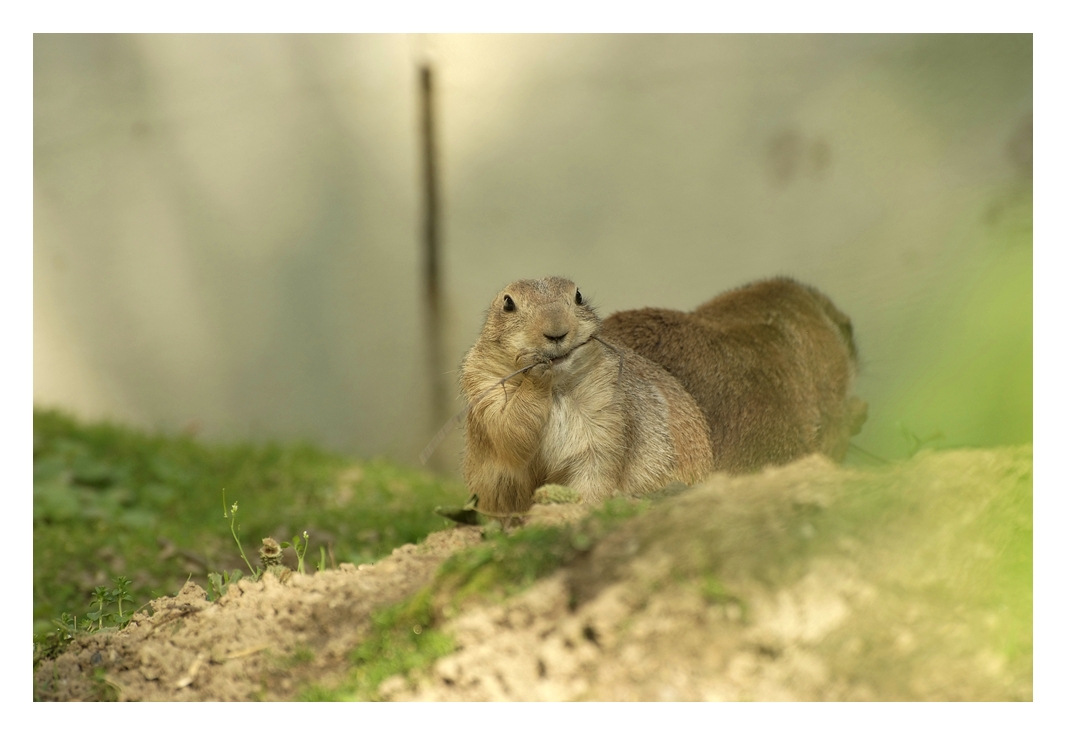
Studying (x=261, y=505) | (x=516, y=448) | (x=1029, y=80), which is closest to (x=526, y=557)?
(x=516, y=448)

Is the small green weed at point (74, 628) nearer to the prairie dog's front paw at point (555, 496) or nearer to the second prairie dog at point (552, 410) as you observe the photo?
the second prairie dog at point (552, 410)

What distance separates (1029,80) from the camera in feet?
14.1

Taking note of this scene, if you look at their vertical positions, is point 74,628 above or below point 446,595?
below

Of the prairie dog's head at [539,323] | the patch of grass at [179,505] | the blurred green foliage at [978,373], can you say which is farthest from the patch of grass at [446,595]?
the patch of grass at [179,505]

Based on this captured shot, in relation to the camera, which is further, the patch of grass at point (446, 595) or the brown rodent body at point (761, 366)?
the brown rodent body at point (761, 366)

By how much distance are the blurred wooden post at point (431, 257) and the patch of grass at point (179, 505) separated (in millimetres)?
686

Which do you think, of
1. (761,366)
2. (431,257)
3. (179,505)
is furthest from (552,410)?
(431,257)

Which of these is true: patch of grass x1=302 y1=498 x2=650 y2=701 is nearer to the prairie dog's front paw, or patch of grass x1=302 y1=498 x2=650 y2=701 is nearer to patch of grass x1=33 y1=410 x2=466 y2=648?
the prairie dog's front paw

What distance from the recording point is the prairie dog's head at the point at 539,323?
346 cm

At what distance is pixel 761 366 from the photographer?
4.63m

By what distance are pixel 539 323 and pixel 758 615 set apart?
1407mm


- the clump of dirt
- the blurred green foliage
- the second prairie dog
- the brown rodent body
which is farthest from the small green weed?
the blurred green foliage

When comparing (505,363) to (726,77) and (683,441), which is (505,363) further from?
(726,77)

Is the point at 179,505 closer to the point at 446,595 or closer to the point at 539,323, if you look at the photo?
the point at 539,323
